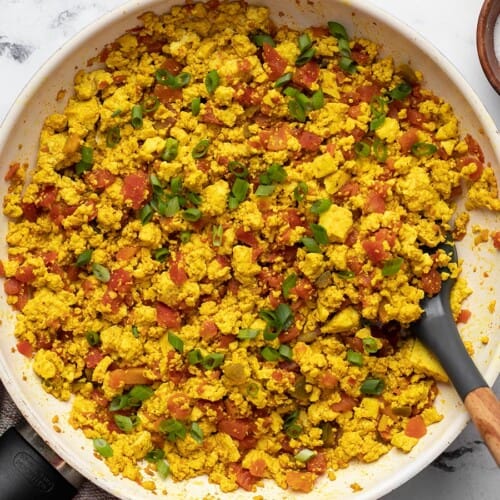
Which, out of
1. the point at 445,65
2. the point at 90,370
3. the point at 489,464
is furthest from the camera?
the point at 489,464

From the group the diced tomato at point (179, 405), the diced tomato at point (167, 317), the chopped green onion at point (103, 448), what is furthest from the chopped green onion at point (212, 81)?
the chopped green onion at point (103, 448)

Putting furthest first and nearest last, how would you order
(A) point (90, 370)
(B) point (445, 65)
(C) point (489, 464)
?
(C) point (489, 464) < (A) point (90, 370) < (B) point (445, 65)

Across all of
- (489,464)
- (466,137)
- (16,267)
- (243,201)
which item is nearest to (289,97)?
(243,201)

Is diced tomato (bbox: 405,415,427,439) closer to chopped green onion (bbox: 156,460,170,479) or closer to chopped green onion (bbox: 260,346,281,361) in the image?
chopped green onion (bbox: 260,346,281,361)

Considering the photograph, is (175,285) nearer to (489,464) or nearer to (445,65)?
(445,65)

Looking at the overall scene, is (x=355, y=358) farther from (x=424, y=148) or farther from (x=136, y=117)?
(x=136, y=117)

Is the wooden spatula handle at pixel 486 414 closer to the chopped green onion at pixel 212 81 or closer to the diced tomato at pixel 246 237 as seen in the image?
the diced tomato at pixel 246 237
